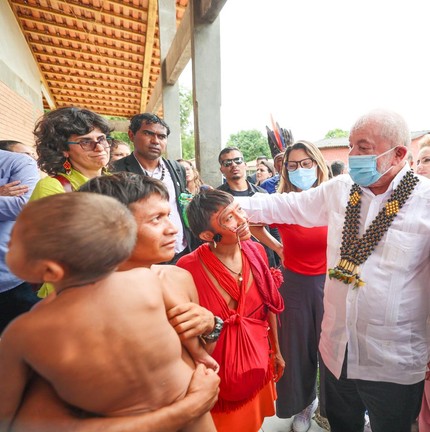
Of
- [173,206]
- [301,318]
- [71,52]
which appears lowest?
[301,318]

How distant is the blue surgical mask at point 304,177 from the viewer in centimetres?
242

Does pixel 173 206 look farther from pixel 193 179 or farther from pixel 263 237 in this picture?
pixel 193 179

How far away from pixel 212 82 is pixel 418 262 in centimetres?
341

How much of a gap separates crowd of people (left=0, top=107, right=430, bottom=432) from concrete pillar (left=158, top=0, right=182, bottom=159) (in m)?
4.11

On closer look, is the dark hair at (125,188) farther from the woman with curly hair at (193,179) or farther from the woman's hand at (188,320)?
the woman with curly hair at (193,179)

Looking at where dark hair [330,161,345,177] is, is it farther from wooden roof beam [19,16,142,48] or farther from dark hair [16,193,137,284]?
wooden roof beam [19,16,142,48]

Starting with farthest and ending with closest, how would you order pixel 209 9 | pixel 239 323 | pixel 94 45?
pixel 94 45
pixel 209 9
pixel 239 323

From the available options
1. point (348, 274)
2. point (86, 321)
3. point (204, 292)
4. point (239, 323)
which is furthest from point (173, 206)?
point (86, 321)

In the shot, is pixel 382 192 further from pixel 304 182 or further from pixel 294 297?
pixel 294 297

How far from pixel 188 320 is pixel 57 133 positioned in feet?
4.97

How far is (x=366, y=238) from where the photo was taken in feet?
4.93

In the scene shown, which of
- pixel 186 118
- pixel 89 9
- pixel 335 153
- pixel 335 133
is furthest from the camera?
pixel 335 133

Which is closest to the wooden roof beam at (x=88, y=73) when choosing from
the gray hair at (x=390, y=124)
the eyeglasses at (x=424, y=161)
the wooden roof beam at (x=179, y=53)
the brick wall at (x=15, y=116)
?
the brick wall at (x=15, y=116)

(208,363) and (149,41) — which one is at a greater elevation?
(149,41)
